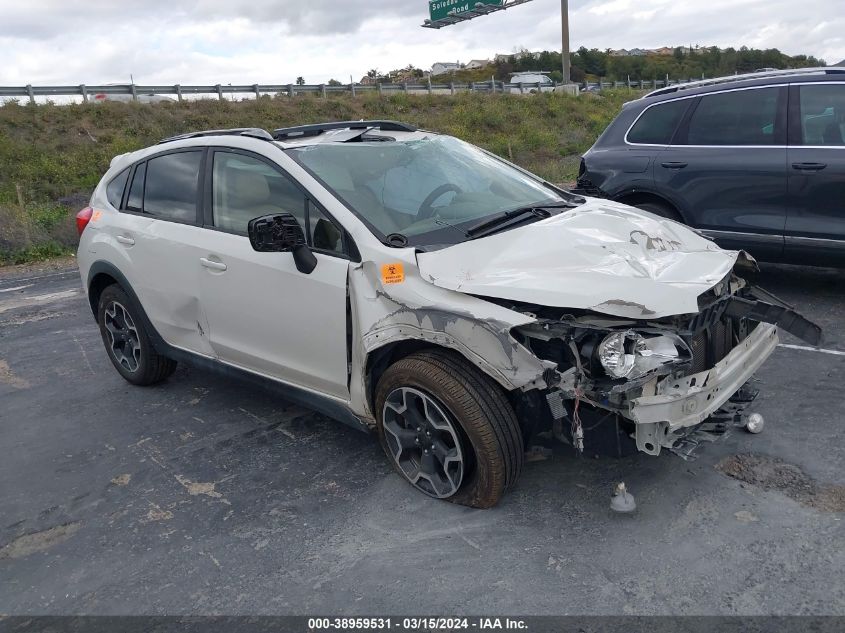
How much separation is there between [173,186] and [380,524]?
2587 mm

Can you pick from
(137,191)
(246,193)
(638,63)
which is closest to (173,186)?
(137,191)

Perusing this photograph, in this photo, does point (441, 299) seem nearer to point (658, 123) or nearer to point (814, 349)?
point (814, 349)

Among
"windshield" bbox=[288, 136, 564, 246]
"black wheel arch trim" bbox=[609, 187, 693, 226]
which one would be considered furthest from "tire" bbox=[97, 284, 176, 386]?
"black wheel arch trim" bbox=[609, 187, 693, 226]

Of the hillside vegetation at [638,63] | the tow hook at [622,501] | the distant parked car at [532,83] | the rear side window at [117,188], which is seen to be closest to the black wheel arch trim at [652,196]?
the tow hook at [622,501]

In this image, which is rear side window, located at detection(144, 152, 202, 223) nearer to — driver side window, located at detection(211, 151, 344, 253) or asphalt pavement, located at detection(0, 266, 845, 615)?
driver side window, located at detection(211, 151, 344, 253)

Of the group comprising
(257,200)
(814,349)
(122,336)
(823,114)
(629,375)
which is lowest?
(814,349)

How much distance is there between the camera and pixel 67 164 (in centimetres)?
2202

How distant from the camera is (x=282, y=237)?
338 centimetres

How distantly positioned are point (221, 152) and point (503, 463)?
2474mm

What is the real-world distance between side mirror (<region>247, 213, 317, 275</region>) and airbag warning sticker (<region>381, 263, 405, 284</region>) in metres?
0.43

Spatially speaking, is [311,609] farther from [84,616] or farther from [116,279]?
[116,279]

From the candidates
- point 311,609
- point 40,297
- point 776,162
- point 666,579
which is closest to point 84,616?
point 311,609

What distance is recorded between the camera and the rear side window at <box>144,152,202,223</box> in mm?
4348

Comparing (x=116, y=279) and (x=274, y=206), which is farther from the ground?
(x=274, y=206)
